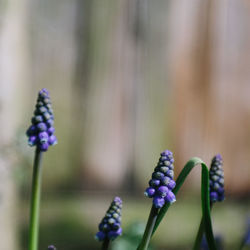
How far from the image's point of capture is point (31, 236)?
0.94m

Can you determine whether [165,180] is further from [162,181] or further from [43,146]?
[43,146]

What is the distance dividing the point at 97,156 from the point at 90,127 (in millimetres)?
156

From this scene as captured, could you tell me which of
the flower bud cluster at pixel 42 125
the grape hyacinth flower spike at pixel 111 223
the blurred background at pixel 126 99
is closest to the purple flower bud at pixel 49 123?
the flower bud cluster at pixel 42 125

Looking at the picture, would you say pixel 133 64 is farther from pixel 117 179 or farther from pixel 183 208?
pixel 183 208

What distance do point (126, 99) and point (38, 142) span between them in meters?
2.05

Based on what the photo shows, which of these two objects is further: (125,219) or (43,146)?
(125,219)

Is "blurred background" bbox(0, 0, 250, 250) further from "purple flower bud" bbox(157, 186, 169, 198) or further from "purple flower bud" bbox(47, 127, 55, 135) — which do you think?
"purple flower bud" bbox(157, 186, 169, 198)

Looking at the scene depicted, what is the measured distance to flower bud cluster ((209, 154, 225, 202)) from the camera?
941 millimetres

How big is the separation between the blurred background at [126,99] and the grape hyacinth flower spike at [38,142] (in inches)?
74.9

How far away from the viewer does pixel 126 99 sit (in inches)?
117

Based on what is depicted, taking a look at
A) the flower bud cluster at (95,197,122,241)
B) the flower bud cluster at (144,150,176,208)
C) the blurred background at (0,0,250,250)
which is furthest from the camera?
the blurred background at (0,0,250,250)

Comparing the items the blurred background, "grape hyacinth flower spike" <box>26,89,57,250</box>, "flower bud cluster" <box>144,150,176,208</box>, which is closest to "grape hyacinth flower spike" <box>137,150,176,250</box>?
"flower bud cluster" <box>144,150,176,208</box>

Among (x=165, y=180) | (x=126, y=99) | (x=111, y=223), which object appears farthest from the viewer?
(x=126, y=99)

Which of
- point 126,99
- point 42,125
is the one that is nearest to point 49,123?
point 42,125
